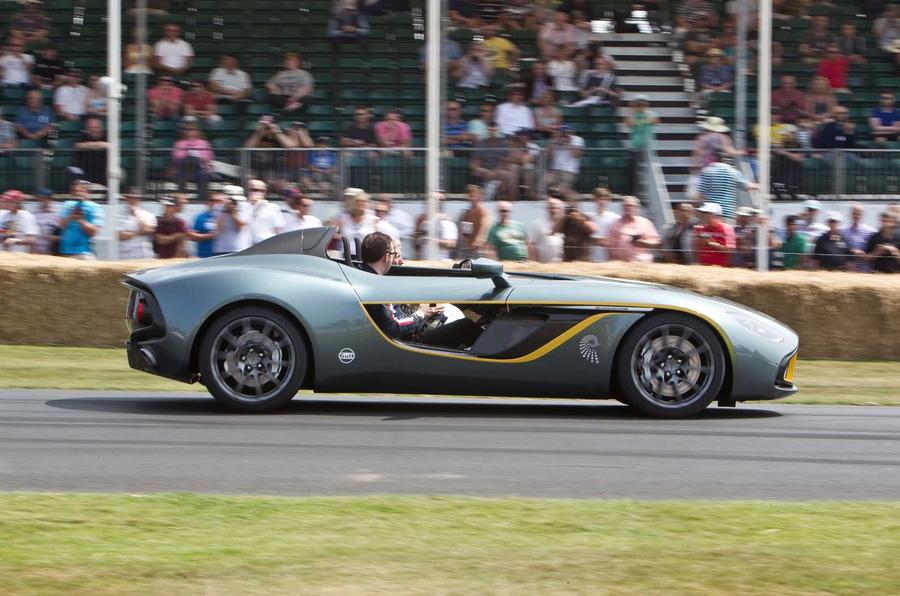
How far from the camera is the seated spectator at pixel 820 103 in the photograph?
17359 mm

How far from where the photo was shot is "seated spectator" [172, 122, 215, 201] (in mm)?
15836

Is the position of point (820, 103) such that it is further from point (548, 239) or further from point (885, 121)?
point (548, 239)

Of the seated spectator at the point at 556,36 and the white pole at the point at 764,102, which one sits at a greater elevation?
the seated spectator at the point at 556,36

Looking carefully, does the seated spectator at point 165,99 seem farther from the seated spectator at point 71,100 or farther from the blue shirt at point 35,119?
the blue shirt at point 35,119

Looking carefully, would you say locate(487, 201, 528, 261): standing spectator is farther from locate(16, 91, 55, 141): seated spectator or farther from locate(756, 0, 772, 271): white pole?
locate(16, 91, 55, 141): seated spectator

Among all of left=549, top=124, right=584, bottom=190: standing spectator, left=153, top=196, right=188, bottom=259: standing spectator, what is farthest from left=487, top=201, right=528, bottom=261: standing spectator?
left=153, top=196, right=188, bottom=259: standing spectator

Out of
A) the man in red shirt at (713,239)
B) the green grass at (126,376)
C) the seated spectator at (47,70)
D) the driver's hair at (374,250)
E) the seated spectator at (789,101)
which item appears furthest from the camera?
the seated spectator at (47,70)

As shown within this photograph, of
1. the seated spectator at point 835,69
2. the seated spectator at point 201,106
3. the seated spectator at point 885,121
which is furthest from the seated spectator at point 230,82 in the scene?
the seated spectator at point 885,121

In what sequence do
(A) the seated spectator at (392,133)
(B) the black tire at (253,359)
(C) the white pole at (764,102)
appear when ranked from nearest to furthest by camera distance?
(B) the black tire at (253,359)
(C) the white pole at (764,102)
(A) the seated spectator at (392,133)

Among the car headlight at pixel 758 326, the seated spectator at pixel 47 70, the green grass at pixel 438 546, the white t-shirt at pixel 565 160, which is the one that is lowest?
the green grass at pixel 438 546

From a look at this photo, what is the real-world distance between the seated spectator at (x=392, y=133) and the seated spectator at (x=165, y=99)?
2.66 meters

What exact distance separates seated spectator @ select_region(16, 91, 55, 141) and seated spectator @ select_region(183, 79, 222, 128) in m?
1.67

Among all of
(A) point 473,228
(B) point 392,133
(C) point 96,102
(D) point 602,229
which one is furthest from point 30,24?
(D) point 602,229

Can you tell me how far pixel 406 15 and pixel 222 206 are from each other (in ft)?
21.1
